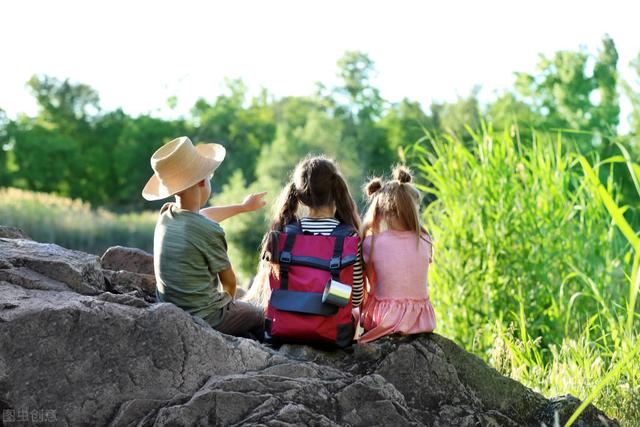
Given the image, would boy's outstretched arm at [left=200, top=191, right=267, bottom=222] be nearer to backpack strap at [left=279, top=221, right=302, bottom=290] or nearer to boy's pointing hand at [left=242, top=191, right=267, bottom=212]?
boy's pointing hand at [left=242, top=191, right=267, bottom=212]

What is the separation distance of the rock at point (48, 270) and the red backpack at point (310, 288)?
0.79 metres

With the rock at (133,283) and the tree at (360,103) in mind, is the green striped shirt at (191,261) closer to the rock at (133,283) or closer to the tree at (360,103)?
the rock at (133,283)

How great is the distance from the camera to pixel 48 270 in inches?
144

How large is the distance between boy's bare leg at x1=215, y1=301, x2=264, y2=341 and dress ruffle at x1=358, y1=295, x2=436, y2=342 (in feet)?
1.63

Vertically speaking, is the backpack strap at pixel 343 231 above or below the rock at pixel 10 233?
above

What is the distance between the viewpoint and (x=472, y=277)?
642cm

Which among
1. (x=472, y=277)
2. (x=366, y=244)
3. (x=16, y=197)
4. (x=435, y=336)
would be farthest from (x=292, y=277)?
(x=16, y=197)

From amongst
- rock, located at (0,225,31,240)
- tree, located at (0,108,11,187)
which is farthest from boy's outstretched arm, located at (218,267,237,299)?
tree, located at (0,108,11,187)

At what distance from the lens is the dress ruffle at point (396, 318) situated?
392 centimetres

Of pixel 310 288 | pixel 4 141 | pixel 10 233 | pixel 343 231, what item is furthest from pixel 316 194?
pixel 4 141

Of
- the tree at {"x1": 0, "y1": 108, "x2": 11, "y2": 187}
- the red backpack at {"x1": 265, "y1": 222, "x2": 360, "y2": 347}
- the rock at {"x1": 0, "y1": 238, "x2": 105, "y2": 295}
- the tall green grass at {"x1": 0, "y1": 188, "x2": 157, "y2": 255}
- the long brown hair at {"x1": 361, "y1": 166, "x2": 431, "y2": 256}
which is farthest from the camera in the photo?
the tree at {"x1": 0, "y1": 108, "x2": 11, "y2": 187}

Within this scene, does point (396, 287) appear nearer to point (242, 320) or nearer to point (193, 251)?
point (242, 320)

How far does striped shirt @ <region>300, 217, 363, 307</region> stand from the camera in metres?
3.89

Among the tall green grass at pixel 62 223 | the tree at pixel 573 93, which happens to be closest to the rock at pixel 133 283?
the tall green grass at pixel 62 223
